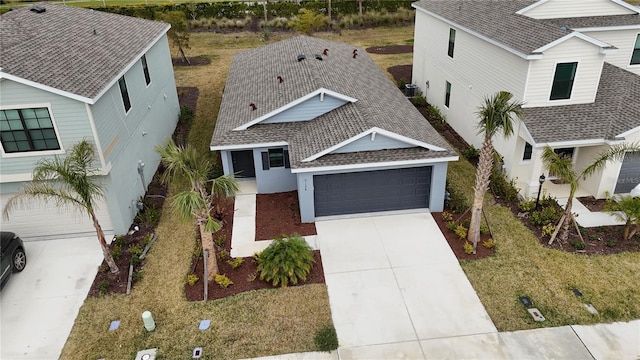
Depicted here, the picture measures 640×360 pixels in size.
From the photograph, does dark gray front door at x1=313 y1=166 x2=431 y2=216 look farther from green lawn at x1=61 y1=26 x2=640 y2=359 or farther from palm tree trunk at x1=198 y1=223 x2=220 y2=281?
palm tree trunk at x1=198 y1=223 x2=220 y2=281

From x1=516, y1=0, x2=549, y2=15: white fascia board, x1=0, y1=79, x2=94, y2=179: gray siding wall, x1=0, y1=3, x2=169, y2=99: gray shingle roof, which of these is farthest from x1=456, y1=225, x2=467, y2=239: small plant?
Answer: x1=0, y1=3, x2=169, y2=99: gray shingle roof

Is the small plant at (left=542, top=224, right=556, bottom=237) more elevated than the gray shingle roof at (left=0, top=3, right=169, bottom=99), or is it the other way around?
the gray shingle roof at (left=0, top=3, right=169, bottom=99)

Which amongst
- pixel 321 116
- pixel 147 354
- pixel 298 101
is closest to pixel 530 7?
pixel 321 116

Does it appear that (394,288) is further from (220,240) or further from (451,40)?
(451,40)

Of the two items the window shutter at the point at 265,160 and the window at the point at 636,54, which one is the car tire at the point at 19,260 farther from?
the window at the point at 636,54

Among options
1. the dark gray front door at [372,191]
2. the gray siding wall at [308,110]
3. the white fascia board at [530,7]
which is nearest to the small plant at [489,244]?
the dark gray front door at [372,191]
